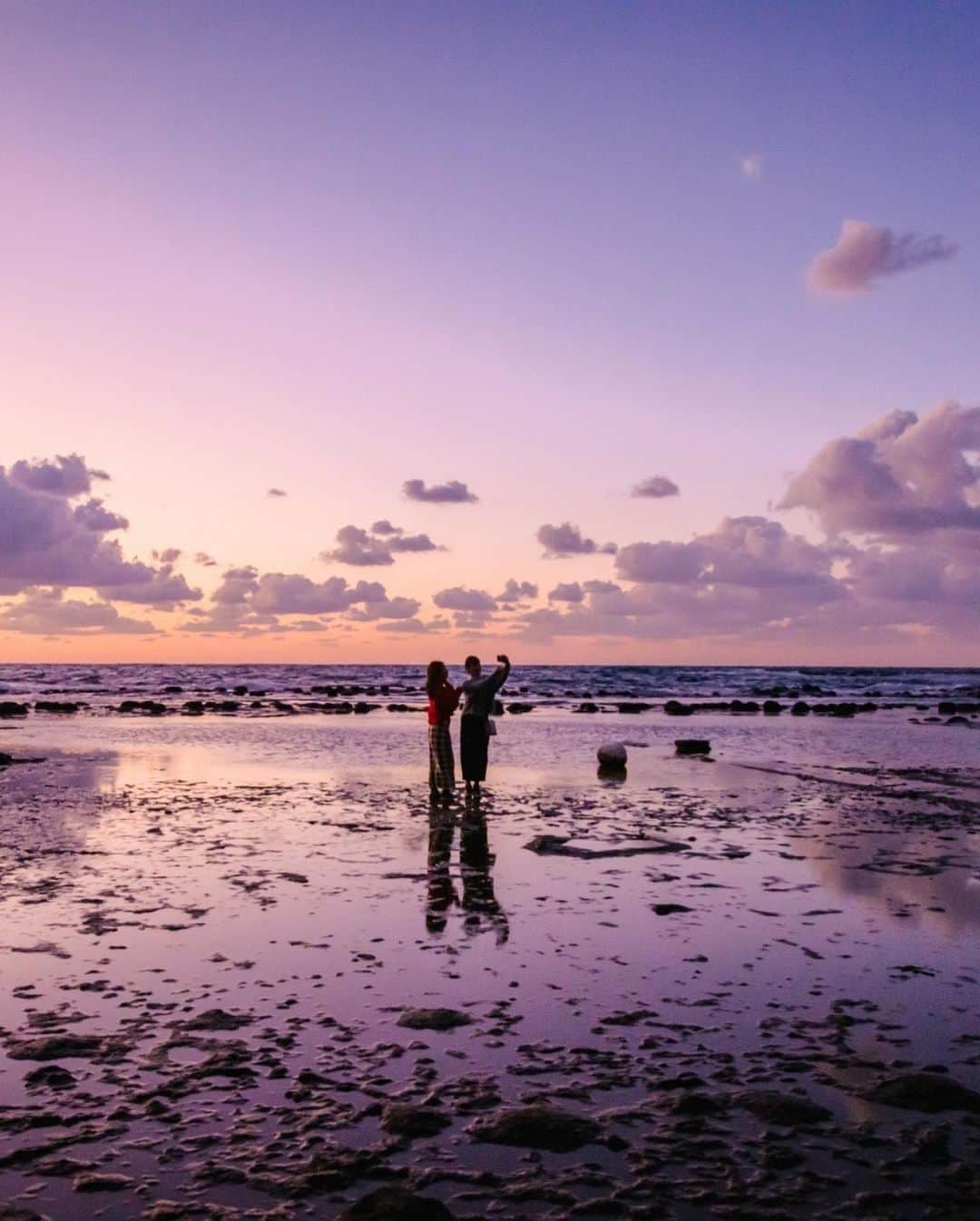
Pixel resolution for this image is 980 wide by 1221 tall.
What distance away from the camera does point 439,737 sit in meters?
19.0

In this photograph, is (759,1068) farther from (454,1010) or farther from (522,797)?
(522,797)

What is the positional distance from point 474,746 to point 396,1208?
1521 cm

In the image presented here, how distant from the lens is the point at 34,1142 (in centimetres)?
519

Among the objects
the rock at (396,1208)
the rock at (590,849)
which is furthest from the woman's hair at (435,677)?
the rock at (396,1208)

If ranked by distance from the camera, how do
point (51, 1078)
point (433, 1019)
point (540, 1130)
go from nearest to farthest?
point (540, 1130) → point (51, 1078) → point (433, 1019)

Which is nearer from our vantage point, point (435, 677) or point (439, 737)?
point (439, 737)

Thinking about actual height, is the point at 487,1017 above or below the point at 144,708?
below

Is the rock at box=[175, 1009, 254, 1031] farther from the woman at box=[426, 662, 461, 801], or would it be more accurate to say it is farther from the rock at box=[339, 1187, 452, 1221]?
the woman at box=[426, 662, 461, 801]

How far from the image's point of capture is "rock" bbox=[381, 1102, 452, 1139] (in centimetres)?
532

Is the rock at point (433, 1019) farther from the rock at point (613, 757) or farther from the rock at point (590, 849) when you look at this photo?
the rock at point (613, 757)

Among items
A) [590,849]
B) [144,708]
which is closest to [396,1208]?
[590,849]

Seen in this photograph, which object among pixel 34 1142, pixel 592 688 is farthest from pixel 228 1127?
pixel 592 688

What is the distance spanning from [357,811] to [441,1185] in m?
12.6

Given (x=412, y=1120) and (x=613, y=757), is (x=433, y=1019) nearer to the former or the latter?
(x=412, y=1120)
